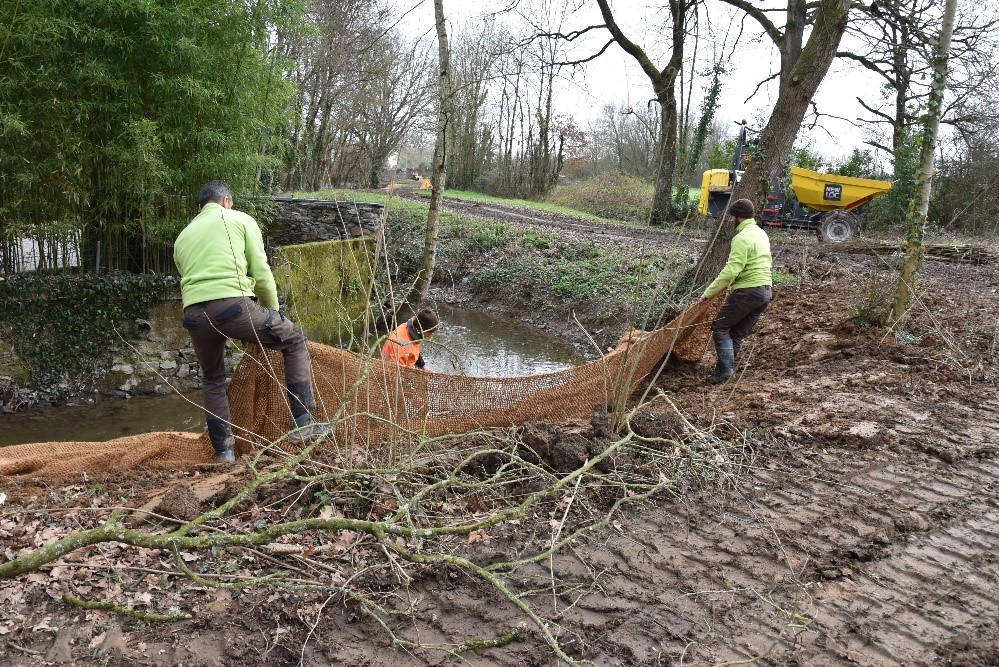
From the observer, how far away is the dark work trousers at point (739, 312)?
6.32m

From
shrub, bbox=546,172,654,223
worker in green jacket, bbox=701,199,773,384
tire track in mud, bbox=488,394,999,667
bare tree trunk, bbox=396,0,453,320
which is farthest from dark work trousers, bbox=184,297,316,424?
shrub, bbox=546,172,654,223

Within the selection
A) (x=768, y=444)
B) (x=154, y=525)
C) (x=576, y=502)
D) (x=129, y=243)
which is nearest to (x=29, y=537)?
(x=154, y=525)

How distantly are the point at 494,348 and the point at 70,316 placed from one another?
6.12 meters

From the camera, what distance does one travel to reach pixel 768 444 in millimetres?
4684

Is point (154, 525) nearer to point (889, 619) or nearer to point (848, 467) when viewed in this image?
point (889, 619)

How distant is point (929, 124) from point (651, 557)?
6024 mm

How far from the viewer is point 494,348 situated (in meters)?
11.8

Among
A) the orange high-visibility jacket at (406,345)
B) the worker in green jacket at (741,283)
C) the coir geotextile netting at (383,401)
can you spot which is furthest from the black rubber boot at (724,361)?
the orange high-visibility jacket at (406,345)

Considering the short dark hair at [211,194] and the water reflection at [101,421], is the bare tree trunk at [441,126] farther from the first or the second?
the water reflection at [101,421]

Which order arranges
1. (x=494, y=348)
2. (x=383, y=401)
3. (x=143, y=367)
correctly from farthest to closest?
1. (x=494, y=348)
2. (x=143, y=367)
3. (x=383, y=401)

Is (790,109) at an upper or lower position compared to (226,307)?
Result: upper

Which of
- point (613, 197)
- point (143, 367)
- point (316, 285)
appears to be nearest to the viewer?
point (143, 367)

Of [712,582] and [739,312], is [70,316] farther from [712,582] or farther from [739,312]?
[712,582]

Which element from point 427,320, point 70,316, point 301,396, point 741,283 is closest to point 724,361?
point 741,283
